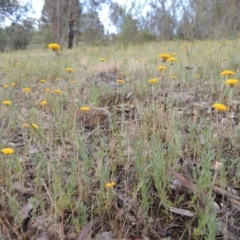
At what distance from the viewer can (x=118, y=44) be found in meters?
7.76

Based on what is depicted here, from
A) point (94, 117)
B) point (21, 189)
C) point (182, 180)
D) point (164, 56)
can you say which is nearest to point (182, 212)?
point (182, 180)

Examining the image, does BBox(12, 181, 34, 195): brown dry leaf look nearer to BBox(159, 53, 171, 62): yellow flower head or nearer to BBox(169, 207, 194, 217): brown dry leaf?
BBox(169, 207, 194, 217): brown dry leaf

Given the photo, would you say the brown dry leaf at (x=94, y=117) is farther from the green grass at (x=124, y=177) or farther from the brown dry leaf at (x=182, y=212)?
the brown dry leaf at (x=182, y=212)

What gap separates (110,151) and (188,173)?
451 mm

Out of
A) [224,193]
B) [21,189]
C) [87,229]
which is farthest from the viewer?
[21,189]

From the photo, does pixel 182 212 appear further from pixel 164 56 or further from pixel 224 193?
pixel 164 56

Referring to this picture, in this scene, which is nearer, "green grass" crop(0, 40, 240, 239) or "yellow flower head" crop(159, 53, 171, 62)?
"green grass" crop(0, 40, 240, 239)

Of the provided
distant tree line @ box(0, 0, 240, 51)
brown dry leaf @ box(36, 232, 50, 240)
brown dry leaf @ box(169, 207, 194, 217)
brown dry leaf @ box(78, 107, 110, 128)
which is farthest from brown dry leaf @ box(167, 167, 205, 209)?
distant tree line @ box(0, 0, 240, 51)

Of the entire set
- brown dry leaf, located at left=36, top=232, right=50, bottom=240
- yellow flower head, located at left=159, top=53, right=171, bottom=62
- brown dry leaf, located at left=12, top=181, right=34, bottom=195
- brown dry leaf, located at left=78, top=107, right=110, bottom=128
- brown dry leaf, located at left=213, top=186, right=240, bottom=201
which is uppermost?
yellow flower head, located at left=159, top=53, right=171, bottom=62

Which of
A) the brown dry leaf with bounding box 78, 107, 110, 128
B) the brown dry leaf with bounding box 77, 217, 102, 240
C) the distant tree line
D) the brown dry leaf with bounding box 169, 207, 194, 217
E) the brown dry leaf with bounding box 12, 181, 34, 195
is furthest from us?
the distant tree line

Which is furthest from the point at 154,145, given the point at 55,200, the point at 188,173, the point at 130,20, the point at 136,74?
the point at 130,20

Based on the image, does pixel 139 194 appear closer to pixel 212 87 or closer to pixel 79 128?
pixel 79 128

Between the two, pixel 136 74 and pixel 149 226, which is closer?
pixel 149 226

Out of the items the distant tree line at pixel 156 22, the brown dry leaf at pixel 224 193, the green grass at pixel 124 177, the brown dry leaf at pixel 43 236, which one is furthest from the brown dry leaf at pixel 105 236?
the distant tree line at pixel 156 22
